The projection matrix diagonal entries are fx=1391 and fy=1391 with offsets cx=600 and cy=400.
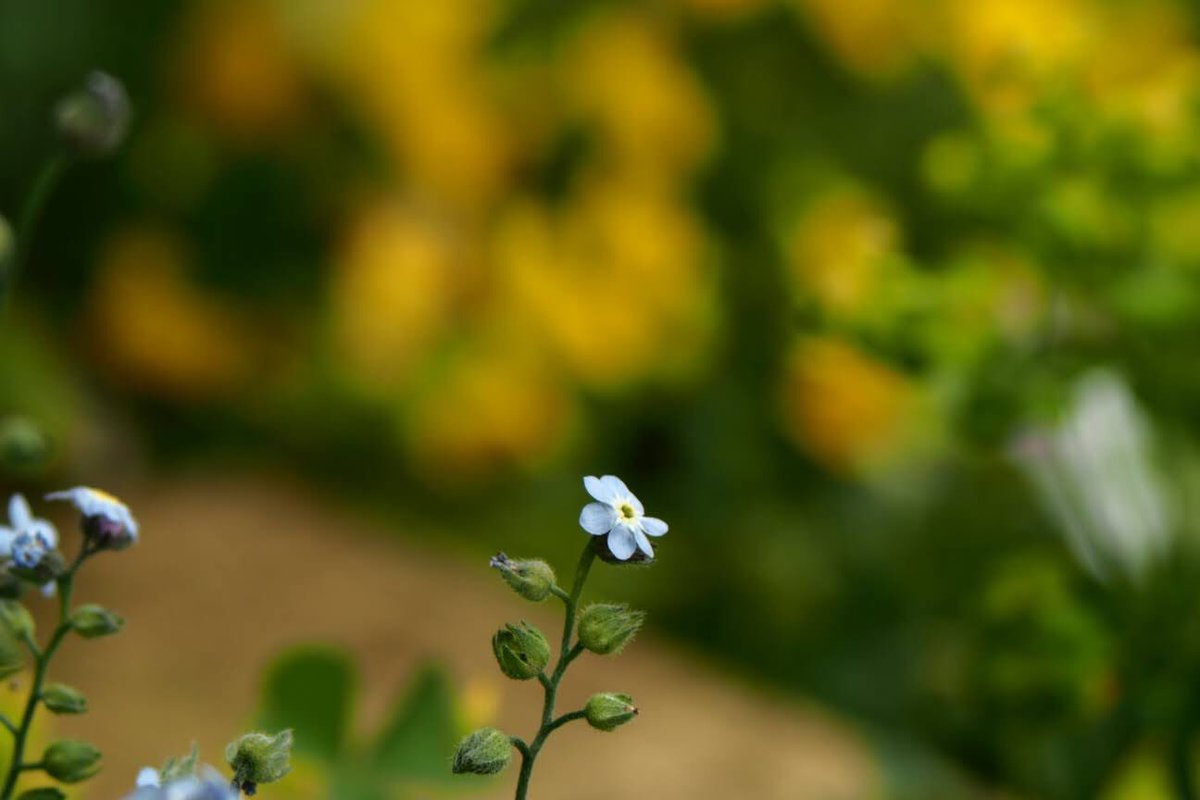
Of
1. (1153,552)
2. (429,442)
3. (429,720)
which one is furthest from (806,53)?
(429,720)

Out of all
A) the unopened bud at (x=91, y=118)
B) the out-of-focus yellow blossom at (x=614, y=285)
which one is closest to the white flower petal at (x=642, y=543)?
the unopened bud at (x=91, y=118)

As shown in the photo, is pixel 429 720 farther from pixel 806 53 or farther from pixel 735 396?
pixel 806 53

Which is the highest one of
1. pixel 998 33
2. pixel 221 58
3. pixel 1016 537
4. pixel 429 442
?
pixel 998 33

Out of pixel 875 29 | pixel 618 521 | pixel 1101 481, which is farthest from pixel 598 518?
pixel 875 29

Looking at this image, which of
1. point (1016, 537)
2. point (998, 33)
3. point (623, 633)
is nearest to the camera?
point (623, 633)

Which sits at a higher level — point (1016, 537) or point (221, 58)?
point (221, 58)

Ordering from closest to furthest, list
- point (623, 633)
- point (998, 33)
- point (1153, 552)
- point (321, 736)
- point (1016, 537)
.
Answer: point (623, 633)
point (321, 736)
point (1153, 552)
point (1016, 537)
point (998, 33)

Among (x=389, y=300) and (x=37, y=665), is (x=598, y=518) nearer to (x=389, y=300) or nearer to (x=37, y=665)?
(x=37, y=665)

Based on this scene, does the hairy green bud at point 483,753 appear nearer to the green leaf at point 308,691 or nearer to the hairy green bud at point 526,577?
the hairy green bud at point 526,577
